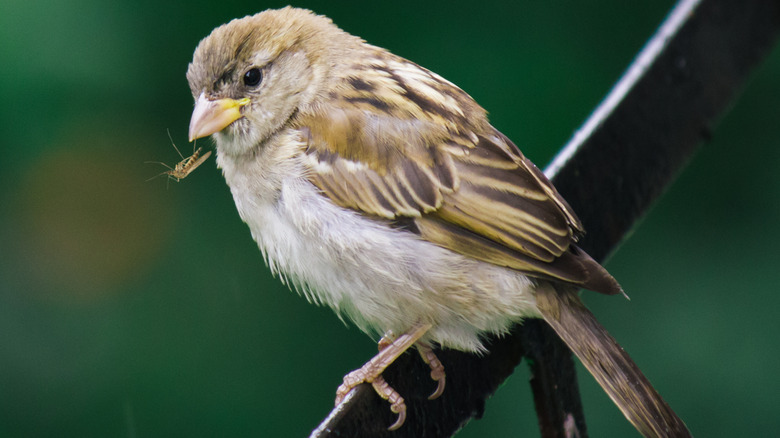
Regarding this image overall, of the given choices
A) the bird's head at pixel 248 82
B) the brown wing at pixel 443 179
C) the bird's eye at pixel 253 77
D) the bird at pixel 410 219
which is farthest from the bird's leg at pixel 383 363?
the bird's eye at pixel 253 77

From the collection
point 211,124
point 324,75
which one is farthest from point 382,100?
point 211,124

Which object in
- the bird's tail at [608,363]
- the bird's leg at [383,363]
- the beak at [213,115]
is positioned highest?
the bird's tail at [608,363]

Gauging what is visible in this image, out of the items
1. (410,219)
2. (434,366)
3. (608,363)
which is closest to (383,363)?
(434,366)

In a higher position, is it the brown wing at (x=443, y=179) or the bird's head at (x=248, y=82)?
the brown wing at (x=443, y=179)

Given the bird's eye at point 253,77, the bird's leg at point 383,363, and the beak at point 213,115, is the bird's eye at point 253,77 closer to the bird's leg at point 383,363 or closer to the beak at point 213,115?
the beak at point 213,115

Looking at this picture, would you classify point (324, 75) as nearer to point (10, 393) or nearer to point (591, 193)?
point (591, 193)

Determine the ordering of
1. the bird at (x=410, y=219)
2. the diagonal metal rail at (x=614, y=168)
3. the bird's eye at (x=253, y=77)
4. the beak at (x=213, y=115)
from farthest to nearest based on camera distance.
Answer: the bird's eye at (x=253, y=77), the beak at (x=213, y=115), the bird at (x=410, y=219), the diagonal metal rail at (x=614, y=168)

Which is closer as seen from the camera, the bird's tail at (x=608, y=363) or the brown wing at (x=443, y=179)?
the bird's tail at (x=608, y=363)

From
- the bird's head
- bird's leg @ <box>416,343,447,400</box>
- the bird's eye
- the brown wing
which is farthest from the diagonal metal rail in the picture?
the bird's eye
